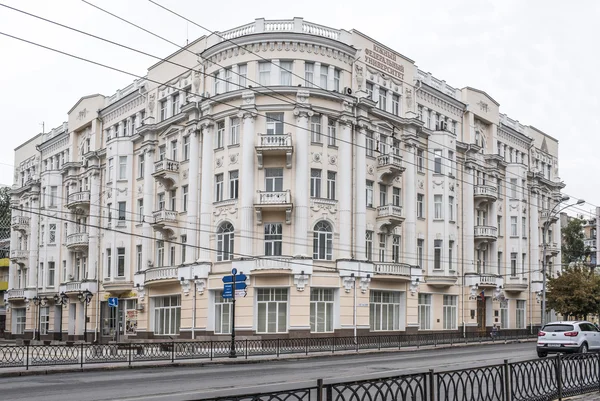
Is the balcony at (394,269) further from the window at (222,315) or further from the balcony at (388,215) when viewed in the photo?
the window at (222,315)

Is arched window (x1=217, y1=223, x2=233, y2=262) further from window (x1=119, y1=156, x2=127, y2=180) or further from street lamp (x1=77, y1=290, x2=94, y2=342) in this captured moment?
street lamp (x1=77, y1=290, x2=94, y2=342)

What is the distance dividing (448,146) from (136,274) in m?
23.9

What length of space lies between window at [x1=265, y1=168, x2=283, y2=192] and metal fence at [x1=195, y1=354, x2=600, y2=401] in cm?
2781

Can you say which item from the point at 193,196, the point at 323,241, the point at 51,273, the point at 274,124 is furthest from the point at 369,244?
the point at 51,273

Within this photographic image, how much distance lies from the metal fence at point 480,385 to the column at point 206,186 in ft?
99.9

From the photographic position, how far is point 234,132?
42469mm

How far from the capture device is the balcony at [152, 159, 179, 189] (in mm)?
46125

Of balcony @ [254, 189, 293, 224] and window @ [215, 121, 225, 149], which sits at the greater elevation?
window @ [215, 121, 225, 149]

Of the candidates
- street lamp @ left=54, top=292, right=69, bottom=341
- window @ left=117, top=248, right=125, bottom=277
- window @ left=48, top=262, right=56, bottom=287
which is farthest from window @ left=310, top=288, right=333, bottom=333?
window @ left=48, top=262, right=56, bottom=287

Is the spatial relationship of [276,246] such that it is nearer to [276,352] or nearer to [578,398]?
[276,352]

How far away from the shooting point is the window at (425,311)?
4825 centimetres

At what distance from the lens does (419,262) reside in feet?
159

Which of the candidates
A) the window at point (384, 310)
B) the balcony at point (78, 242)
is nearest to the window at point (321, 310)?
the window at point (384, 310)

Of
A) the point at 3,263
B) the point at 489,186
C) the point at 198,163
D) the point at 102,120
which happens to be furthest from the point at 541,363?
the point at 3,263
